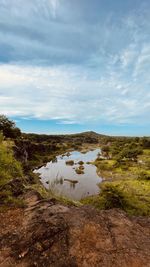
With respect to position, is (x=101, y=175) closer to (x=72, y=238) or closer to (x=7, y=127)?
(x=7, y=127)

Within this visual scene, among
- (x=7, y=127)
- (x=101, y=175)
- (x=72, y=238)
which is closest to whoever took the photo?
(x=72, y=238)

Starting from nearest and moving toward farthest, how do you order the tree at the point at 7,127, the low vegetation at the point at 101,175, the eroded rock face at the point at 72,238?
the eroded rock face at the point at 72,238 < the low vegetation at the point at 101,175 < the tree at the point at 7,127

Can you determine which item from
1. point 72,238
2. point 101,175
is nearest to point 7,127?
point 101,175

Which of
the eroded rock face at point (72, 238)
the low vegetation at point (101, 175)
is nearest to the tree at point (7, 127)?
the low vegetation at point (101, 175)

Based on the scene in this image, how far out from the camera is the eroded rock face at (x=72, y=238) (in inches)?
315

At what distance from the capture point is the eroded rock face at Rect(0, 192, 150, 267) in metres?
8.00

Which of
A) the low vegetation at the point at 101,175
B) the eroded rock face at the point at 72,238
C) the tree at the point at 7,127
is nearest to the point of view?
the eroded rock face at the point at 72,238

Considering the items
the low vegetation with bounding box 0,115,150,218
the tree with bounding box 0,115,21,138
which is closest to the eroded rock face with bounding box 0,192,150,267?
the low vegetation with bounding box 0,115,150,218

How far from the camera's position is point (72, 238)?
8.90 metres

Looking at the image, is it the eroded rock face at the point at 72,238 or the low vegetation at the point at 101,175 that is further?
the low vegetation at the point at 101,175

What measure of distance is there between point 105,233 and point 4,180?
229 inches

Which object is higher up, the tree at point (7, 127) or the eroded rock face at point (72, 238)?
the tree at point (7, 127)

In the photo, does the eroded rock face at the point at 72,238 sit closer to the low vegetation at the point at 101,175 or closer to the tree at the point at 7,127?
the low vegetation at the point at 101,175

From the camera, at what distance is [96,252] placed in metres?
8.31
